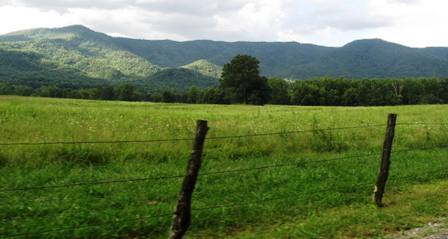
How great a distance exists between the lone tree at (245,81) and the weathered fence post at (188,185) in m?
79.7

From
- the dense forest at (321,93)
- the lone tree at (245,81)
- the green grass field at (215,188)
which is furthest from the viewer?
the dense forest at (321,93)

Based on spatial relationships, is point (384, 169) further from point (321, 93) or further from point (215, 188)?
point (321, 93)

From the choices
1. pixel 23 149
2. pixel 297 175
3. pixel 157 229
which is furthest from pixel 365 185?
pixel 23 149

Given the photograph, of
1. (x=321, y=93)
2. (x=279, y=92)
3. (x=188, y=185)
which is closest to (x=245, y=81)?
(x=279, y=92)

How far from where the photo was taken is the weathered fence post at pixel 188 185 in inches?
304

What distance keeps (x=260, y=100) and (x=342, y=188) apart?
75593 mm

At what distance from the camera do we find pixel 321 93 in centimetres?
10744

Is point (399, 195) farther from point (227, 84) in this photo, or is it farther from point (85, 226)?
point (227, 84)

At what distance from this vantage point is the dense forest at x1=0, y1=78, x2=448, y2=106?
107 m

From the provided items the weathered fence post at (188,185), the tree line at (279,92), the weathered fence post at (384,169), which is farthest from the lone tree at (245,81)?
the weathered fence post at (188,185)

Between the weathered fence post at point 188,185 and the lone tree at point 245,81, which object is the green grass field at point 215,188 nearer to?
the weathered fence post at point 188,185

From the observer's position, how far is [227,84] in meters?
89.4

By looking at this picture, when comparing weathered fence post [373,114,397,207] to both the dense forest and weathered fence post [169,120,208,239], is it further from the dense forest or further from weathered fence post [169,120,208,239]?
the dense forest

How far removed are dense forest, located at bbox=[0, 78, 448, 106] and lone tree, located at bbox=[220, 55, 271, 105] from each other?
252 inches
